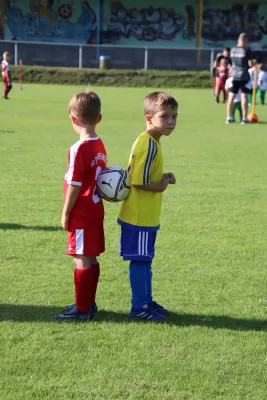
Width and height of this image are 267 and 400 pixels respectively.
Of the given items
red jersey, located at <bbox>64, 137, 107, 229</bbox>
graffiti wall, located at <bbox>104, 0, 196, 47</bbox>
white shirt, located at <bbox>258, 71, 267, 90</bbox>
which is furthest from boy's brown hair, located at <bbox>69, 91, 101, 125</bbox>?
graffiti wall, located at <bbox>104, 0, 196, 47</bbox>

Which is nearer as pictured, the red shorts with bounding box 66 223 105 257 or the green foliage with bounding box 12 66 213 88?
the red shorts with bounding box 66 223 105 257

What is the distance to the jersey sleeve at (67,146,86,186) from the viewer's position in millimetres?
5168

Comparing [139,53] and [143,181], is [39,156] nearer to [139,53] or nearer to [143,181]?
[143,181]

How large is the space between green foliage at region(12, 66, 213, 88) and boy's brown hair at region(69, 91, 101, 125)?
116 feet

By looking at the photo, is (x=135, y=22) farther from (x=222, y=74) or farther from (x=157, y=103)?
(x=157, y=103)

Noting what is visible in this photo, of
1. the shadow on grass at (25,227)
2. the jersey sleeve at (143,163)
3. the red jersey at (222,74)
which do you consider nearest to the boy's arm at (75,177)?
the jersey sleeve at (143,163)

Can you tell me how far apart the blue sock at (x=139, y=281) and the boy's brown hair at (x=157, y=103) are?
1042mm

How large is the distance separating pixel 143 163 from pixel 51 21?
4913 centimetres

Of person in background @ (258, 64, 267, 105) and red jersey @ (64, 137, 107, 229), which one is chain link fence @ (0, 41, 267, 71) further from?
red jersey @ (64, 137, 107, 229)

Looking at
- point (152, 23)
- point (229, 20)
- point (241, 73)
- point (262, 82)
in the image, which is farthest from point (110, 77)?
point (241, 73)

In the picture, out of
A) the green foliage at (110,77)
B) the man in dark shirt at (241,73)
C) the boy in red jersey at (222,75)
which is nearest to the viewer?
the man in dark shirt at (241,73)

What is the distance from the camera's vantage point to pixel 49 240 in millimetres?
7777

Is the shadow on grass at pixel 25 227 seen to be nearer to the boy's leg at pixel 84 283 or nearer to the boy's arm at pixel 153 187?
the boy's leg at pixel 84 283

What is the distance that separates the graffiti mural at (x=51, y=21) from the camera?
5275 cm
